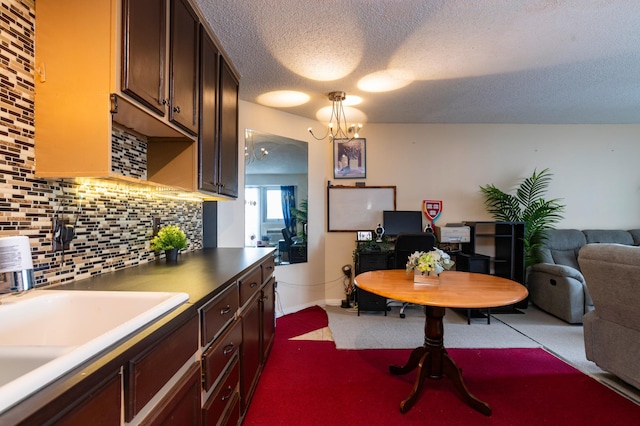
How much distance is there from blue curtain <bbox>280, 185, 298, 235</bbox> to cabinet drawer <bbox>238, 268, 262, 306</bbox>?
1.69 m

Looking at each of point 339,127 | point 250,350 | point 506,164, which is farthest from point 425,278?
point 506,164

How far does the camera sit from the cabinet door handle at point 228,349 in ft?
4.72

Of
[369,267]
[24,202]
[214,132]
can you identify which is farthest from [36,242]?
[369,267]

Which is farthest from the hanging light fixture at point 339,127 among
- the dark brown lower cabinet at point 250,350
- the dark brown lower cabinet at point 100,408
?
the dark brown lower cabinet at point 100,408

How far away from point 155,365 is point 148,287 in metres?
0.53

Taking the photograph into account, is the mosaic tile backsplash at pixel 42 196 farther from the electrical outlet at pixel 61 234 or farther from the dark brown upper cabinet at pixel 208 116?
the dark brown upper cabinet at pixel 208 116

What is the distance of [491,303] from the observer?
1.65 metres

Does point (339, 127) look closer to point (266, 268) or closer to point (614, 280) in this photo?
point (266, 268)

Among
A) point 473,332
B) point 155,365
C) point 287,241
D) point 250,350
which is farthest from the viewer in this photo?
point 287,241

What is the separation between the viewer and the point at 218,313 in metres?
1.38

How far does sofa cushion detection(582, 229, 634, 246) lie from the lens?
4012mm

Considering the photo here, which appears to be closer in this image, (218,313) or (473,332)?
(218,313)

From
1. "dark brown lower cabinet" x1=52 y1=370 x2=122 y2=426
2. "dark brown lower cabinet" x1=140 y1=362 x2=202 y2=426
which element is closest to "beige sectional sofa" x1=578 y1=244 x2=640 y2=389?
"dark brown lower cabinet" x1=140 y1=362 x2=202 y2=426

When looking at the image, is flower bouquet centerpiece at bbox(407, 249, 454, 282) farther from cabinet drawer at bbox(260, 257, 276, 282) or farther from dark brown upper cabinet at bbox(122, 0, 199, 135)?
dark brown upper cabinet at bbox(122, 0, 199, 135)
